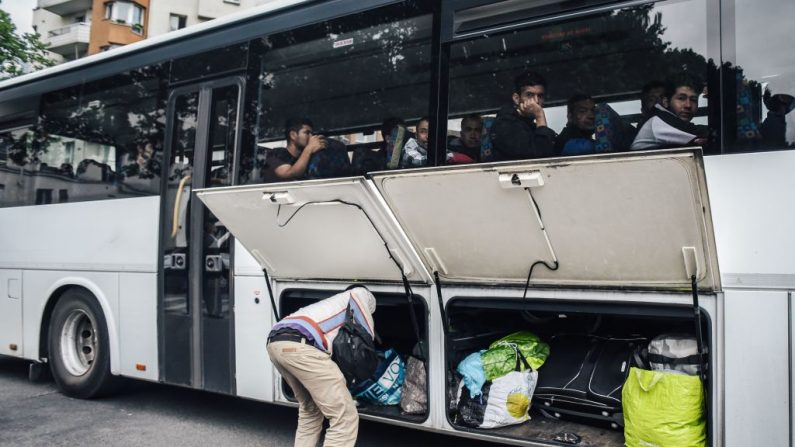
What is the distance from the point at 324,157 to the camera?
Answer: 5215 millimetres

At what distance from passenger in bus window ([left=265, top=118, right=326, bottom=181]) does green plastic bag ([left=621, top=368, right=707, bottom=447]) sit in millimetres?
2924

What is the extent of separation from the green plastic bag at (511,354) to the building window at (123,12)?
3822cm

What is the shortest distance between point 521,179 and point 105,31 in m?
39.2

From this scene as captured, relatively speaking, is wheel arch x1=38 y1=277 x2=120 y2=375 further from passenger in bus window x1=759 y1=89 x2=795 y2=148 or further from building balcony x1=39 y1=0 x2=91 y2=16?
building balcony x1=39 y1=0 x2=91 y2=16

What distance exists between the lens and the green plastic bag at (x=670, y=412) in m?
3.64

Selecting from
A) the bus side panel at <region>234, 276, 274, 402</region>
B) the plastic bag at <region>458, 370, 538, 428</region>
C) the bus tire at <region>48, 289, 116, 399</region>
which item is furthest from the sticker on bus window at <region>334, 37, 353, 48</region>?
the bus tire at <region>48, 289, 116, 399</region>

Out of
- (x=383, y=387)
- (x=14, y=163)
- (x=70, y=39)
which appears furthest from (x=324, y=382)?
(x=70, y=39)

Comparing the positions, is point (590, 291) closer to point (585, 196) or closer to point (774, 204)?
point (585, 196)

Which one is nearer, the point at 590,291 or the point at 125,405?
the point at 590,291

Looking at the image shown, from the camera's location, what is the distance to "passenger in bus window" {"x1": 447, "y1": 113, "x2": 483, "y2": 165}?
4.49m

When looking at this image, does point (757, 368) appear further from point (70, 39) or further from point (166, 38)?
point (70, 39)

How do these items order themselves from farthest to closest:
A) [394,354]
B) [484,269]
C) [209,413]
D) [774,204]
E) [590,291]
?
[209,413] → [394,354] → [484,269] → [590,291] → [774,204]

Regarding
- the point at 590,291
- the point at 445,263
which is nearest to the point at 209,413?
the point at 445,263

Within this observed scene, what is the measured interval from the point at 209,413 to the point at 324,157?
9.79 feet
